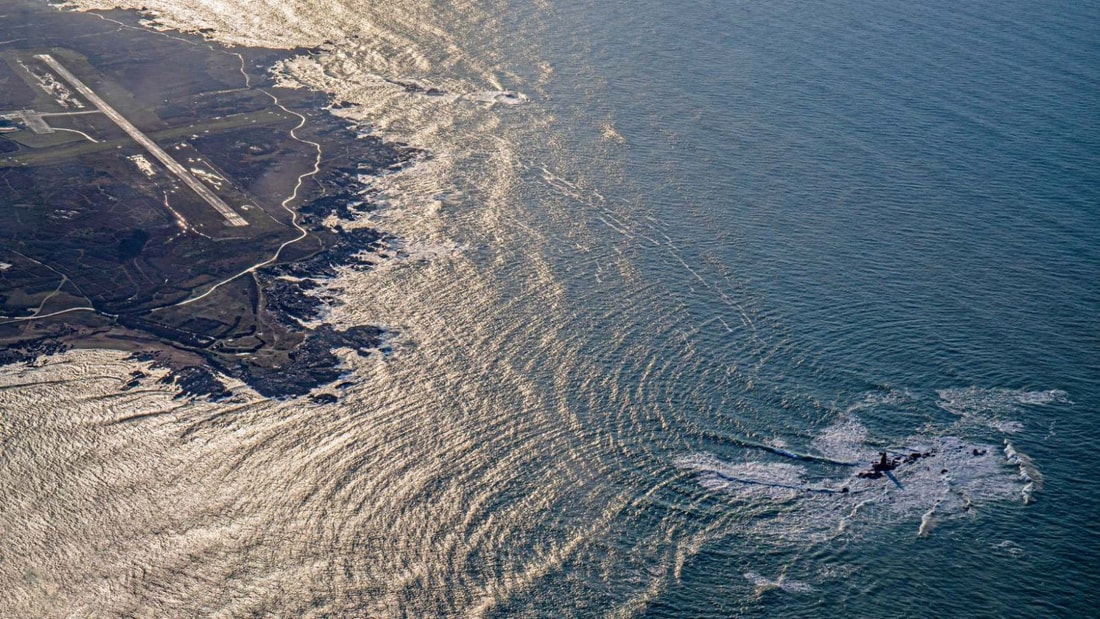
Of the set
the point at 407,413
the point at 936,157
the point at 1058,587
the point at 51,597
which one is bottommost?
the point at 51,597

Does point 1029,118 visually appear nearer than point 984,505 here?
No

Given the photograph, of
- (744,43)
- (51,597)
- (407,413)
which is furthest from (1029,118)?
(51,597)

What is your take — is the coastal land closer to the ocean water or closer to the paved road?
the paved road

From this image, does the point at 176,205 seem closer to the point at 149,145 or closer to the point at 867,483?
the point at 149,145

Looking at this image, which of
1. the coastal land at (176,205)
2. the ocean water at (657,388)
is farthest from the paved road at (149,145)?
the ocean water at (657,388)

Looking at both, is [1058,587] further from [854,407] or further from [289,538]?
[289,538]

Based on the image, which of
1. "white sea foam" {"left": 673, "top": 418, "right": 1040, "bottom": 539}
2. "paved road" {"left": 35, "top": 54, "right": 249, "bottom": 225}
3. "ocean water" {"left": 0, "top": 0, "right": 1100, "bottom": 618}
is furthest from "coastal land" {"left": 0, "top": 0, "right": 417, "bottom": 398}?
"white sea foam" {"left": 673, "top": 418, "right": 1040, "bottom": 539}

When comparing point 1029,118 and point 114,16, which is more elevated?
point 1029,118
